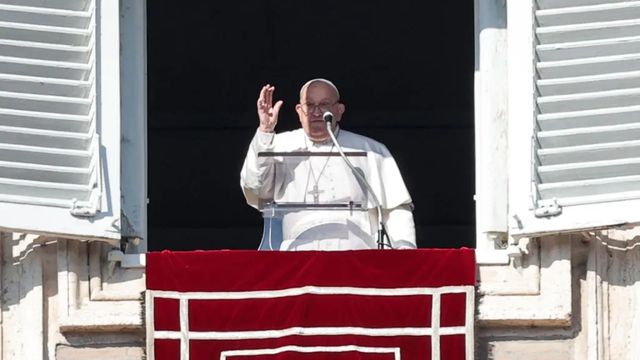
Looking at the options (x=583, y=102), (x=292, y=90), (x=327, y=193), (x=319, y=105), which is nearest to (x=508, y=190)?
(x=583, y=102)

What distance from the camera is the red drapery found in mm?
11016

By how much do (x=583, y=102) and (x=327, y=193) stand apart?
3.28 ft

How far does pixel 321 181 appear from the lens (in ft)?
38.4

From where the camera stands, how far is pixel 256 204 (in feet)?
38.9

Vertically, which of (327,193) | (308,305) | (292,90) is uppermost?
(292,90)

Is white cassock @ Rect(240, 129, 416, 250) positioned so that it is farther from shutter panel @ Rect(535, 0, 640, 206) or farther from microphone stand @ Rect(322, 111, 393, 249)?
shutter panel @ Rect(535, 0, 640, 206)

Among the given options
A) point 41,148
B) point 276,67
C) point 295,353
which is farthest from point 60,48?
point 276,67

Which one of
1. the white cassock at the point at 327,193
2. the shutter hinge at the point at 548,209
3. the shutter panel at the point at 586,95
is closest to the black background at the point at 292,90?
the white cassock at the point at 327,193

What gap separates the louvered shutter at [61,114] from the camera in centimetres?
1104

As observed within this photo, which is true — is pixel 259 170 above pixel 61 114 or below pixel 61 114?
below

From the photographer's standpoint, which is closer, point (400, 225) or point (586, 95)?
point (586, 95)

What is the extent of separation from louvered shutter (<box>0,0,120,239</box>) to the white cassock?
70cm

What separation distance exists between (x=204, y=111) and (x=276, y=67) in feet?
1.54

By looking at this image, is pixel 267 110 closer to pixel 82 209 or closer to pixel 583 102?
pixel 82 209
